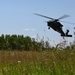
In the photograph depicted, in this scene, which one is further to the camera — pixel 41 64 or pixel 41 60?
pixel 41 60

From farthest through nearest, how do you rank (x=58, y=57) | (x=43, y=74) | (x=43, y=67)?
(x=58, y=57), (x=43, y=67), (x=43, y=74)

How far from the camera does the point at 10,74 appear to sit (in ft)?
17.7

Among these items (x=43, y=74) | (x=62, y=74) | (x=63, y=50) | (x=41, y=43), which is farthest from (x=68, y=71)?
(x=41, y=43)

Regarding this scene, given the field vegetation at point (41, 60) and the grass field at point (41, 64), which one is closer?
the grass field at point (41, 64)

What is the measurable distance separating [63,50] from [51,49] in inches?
14.2

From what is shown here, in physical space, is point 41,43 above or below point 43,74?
above

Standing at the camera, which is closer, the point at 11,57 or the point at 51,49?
the point at 51,49

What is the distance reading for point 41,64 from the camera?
5926 mm

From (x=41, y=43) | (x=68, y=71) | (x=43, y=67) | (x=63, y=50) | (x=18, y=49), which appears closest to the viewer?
(x=68, y=71)

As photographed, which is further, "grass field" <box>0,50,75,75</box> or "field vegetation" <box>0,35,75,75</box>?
"field vegetation" <box>0,35,75,75</box>

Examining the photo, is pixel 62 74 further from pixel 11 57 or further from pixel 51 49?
pixel 11 57

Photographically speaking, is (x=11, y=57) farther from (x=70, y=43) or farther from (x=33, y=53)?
(x=70, y=43)

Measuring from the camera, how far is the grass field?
506 centimetres

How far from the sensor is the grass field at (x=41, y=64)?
5058 millimetres
